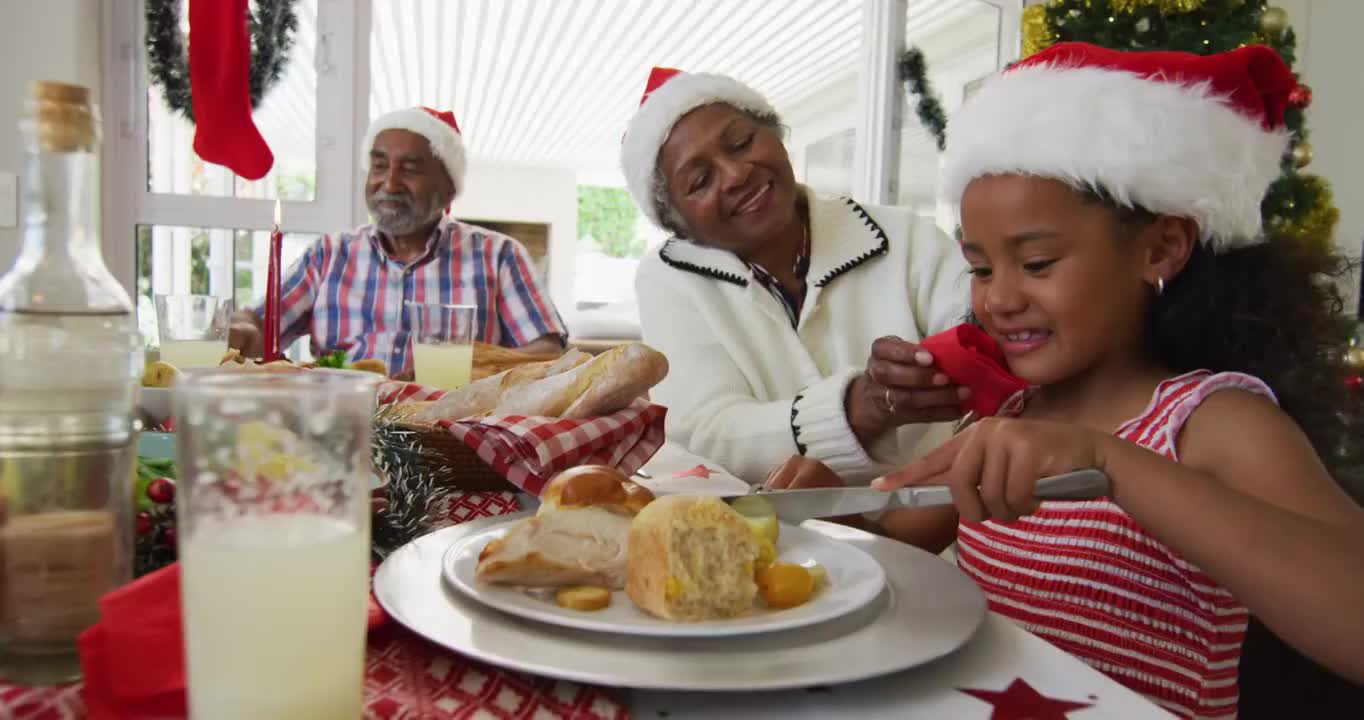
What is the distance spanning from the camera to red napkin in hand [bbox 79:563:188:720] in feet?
1.26

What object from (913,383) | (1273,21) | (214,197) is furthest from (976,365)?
(214,197)

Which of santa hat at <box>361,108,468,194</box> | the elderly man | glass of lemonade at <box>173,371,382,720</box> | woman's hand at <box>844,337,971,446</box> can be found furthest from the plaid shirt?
glass of lemonade at <box>173,371,382,720</box>

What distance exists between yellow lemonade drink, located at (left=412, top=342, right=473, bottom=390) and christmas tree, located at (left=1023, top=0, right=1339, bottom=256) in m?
2.19

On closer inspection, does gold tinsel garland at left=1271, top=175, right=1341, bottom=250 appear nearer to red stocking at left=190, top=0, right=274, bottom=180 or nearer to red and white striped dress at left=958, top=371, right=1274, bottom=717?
red and white striped dress at left=958, top=371, right=1274, bottom=717

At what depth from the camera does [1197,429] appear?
82 cm

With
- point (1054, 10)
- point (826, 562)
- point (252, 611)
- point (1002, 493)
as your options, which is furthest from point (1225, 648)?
point (1054, 10)

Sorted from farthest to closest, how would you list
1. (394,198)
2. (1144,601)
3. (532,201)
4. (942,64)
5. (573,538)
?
(532,201), (942,64), (394,198), (1144,601), (573,538)

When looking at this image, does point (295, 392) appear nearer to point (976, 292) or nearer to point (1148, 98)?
point (976, 292)

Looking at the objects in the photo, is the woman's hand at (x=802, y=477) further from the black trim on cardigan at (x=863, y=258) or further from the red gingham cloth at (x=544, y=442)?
the black trim on cardigan at (x=863, y=258)

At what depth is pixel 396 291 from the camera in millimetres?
2869

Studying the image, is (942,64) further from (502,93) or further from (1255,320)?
(502,93)

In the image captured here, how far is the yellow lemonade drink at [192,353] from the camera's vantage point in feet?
4.12

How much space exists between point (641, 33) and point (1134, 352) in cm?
600

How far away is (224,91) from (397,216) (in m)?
1.13
